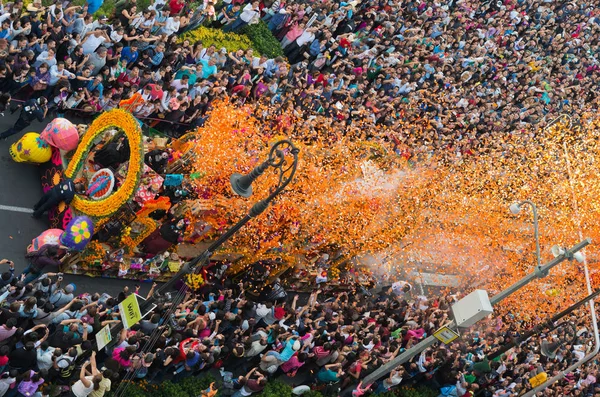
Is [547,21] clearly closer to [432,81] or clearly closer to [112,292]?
[432,81]

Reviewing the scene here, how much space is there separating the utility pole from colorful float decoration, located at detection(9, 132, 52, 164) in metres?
10.3

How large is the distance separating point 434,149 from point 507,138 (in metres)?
4.38

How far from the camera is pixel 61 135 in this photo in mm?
22312

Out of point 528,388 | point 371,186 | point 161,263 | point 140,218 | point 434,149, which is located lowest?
point 528,388

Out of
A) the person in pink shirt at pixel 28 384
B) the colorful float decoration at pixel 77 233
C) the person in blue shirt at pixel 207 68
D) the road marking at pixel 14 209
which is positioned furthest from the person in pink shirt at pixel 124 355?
the person in blue shirt at pixel 207 68

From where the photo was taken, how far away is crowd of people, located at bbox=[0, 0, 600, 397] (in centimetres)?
1894

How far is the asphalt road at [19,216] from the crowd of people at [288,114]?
0.49 metres

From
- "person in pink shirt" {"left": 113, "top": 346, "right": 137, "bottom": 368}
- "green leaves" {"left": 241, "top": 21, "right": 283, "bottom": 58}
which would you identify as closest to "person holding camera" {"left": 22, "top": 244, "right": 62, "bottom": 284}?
"person in pink shirt" {"left": 113, "top": 346, "right": 137, "bottom": 368}

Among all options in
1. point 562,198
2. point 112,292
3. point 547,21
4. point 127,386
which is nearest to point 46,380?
point 127,386

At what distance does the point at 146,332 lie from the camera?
19844mm

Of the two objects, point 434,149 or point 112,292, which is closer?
point 112,292

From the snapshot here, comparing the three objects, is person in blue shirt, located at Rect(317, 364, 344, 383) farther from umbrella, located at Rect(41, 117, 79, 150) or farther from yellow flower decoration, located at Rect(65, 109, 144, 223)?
umbrella, located at Rect(41, 117, 79, 150)

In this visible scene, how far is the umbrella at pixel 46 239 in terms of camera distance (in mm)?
20828

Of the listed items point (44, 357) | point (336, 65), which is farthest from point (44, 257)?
point (336, 65)
